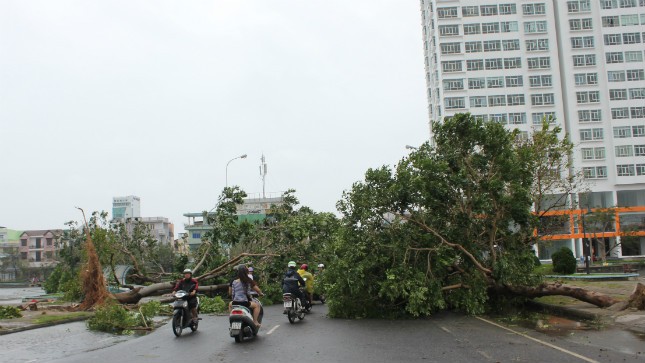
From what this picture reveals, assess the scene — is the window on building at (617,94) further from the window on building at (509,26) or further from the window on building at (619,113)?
the window on building at (509,26)

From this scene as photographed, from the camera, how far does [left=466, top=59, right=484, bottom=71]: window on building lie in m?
70.6

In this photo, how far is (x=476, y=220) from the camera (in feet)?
57.2

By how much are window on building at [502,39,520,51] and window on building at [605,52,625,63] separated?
10.7 metres

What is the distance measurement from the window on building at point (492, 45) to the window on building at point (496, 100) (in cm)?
635

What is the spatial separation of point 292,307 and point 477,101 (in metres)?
60.3

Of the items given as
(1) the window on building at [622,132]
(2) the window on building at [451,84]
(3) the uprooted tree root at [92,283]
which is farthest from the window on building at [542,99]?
(3) the uprooted tree root at [92,283]

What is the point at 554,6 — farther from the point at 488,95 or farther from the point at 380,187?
the point at 380,187

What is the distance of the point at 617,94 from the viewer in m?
67.9

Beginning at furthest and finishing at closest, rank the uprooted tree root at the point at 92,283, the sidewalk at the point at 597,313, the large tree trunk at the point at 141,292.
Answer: the large tree trunk at the point at 141,292
the uprooted tree root at the point at 92,283
the sidewalk at the point at 597,313

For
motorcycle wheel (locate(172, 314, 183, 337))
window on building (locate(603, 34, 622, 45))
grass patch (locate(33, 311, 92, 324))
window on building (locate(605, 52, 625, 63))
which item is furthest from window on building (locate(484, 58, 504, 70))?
motorcycle wheel (locate(172, 314, 183, 337))

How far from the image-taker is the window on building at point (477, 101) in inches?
2753

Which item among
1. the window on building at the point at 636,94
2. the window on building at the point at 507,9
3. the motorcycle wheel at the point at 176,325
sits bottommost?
the motorcycle wheel at the point at 176,325

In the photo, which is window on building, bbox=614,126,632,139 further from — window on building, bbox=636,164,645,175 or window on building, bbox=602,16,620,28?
window on building, bbox=602,16,620,28

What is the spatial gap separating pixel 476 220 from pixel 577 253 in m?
58.5
